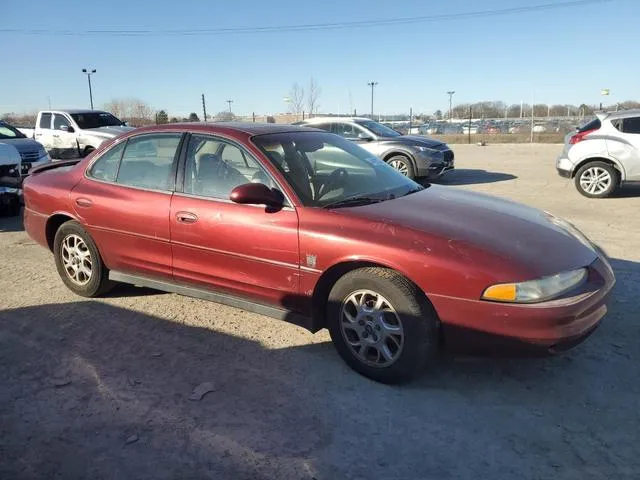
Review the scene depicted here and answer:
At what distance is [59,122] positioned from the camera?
1611 centimetres

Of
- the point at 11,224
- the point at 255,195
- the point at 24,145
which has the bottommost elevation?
the point at 11,224

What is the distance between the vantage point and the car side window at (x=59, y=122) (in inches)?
630

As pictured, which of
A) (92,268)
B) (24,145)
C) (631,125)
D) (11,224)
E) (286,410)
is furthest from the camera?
(24,145)

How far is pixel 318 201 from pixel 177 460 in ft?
6.06

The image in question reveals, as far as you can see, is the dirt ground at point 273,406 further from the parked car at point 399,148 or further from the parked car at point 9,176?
the parked car at point 399,148

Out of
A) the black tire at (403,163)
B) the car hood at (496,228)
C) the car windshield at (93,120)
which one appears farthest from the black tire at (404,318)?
the car windshield at (93,120)

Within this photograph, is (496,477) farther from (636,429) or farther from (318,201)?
(318,201)

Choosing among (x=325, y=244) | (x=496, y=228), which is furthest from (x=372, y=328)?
(x=496, y=228)

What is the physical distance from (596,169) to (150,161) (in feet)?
27.8

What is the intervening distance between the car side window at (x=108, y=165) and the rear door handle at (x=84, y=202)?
8.7 inches

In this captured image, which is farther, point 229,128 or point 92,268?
point 92,268

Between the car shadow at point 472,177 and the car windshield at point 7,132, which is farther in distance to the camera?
the car shadow at point 472,177

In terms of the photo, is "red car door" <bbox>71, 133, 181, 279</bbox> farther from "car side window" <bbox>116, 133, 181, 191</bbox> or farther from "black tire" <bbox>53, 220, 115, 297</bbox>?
"black tire" <bbox>53, 220, 115, 297</bbox>

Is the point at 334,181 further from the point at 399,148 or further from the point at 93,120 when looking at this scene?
the point at 93,120
